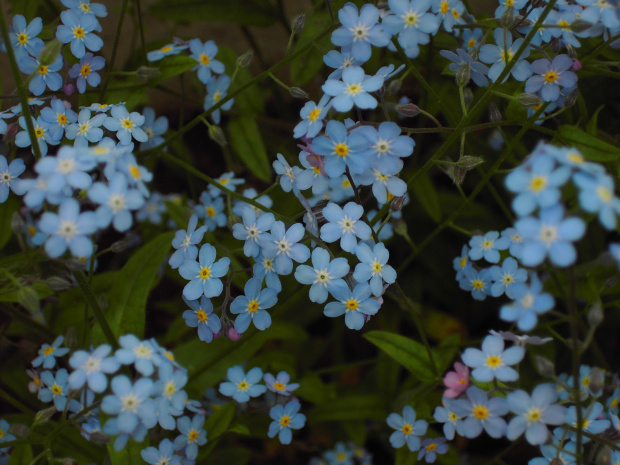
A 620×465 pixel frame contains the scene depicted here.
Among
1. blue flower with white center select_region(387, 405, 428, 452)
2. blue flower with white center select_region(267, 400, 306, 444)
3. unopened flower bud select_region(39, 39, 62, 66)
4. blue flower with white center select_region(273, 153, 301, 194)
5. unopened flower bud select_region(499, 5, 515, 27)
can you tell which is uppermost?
A: unopened flower bud select_region(39, 39, 62, 66)

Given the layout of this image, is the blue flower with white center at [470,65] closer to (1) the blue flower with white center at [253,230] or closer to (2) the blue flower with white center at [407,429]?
(1) the blue flower with white center at [253,230]

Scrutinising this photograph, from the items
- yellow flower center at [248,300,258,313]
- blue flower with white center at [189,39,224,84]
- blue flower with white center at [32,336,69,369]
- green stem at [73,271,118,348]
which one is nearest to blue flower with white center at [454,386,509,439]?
yellow flower center at [248,300,258,313]

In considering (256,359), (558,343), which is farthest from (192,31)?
(558,343)

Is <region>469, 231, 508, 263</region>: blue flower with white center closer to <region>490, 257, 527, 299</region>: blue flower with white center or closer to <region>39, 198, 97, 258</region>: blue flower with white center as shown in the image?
<region>490, 257, 527, 299</region>: blue flower with white center

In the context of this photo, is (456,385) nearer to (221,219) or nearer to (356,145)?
(356,145)

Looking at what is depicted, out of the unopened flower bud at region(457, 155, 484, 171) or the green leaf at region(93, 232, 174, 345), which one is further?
the green leaf at region(93, 232, 174, 345)

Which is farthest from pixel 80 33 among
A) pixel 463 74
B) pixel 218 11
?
pixel 463 74
